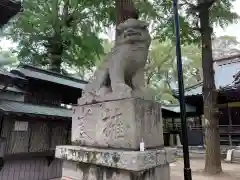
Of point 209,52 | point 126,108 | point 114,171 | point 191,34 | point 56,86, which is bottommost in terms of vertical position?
point 114,171

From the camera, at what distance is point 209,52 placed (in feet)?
27.4

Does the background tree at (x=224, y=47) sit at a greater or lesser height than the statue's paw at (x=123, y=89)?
greater

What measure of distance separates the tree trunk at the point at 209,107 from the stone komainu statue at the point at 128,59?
234 inches

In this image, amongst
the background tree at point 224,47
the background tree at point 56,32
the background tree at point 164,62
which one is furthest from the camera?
the background tree at point 224,47

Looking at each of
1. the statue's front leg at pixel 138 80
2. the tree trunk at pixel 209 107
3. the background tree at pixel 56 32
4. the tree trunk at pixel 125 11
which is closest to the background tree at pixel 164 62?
the background tree at pixel 56 32

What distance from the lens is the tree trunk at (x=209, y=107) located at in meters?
7.64

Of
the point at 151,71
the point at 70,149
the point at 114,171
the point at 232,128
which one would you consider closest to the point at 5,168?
the point at 70,149

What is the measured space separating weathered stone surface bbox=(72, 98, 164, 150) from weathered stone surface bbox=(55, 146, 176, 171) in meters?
0.16

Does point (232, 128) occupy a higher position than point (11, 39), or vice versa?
point (11, 39)

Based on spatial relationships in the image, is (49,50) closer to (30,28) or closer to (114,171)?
(30,28)

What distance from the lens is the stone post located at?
2.22 meters

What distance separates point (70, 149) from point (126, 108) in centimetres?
103

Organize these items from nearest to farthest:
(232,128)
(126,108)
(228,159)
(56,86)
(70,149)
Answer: (126,108) < (70,149) < (56,86) < (228,159) < (232,128)

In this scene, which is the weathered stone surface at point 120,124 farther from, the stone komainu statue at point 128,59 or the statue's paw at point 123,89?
the stone komainu statue at point 128,59
